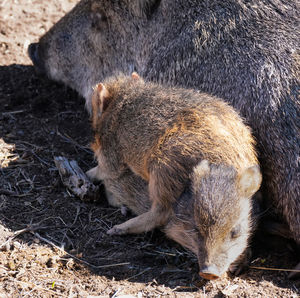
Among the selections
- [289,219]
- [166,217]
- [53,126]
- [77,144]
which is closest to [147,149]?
[166,217]

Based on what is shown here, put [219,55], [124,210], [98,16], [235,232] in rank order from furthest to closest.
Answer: [98,16]
[219,55]
[124,210]
[235,232]

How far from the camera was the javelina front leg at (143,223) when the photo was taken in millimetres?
4059

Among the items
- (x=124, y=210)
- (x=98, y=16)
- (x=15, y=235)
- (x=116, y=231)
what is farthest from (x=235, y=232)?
(x=98, y=16)

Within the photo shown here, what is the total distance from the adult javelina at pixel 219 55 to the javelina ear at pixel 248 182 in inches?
21.0

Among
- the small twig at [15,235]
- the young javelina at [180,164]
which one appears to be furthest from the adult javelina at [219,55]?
the small twig at [15,235]

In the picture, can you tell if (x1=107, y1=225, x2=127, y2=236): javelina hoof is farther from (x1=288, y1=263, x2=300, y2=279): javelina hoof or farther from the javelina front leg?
(x1=288, y1=263, x2=300, y2=279): javelina hoof

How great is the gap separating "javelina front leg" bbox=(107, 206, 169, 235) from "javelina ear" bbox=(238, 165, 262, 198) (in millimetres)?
645

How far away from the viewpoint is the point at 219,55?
15.6ft

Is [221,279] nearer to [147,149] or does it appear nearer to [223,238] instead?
[223,238]

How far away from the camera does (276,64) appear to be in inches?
173

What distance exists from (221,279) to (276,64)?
1.76 m

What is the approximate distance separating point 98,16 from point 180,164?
104 inches

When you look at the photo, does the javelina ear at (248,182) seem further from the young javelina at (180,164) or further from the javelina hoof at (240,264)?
the javelina hoof at (240,264)

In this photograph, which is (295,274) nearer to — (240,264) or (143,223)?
(240,264)
